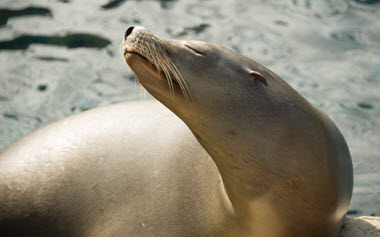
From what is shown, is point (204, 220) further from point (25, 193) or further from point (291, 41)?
point (291, 41)

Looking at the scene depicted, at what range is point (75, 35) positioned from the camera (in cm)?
593

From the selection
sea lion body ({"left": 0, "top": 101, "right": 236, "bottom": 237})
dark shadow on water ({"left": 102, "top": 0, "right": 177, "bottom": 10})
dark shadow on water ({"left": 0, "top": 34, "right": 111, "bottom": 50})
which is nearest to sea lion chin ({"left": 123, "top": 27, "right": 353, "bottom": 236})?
sea lion body ({"left": 0, "top": 101, "right": 236, "bottom": 237})

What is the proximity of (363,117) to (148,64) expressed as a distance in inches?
119

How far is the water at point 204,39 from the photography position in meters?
4.65

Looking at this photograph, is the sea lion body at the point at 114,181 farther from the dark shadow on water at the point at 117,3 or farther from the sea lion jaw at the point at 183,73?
the dark shadow on water at the point at 117,3

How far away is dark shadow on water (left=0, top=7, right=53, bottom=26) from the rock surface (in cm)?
479

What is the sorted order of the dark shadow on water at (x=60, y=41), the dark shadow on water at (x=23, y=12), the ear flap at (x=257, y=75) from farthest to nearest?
the dark shadow on water at (x=23, y=12), the dark shadow on water at (x=60, y=41), the ear flap at (x=257, y=75)

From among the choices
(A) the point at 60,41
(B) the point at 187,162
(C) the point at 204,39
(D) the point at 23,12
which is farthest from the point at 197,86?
(D) the point at 23,12

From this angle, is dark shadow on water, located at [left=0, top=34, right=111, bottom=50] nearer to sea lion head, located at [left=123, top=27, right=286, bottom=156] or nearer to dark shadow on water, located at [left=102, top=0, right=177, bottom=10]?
dark shadow on water, located at [left=102, top=0, right=177, bottom=10]

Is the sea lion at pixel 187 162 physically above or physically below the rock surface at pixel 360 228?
above

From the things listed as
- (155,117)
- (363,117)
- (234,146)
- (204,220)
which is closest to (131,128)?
(155,117)

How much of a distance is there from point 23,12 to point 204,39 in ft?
8.07

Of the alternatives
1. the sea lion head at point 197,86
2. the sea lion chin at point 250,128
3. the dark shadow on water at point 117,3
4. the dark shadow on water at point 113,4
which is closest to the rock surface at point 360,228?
the sea lion chin at point 250,128

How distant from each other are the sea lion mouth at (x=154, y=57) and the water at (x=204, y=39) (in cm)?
212
